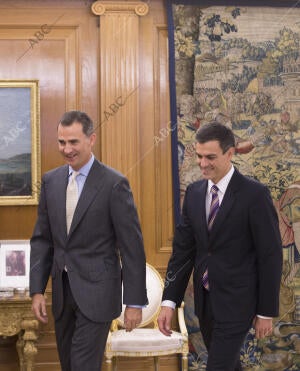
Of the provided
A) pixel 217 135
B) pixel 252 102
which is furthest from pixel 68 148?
pixel 252 102

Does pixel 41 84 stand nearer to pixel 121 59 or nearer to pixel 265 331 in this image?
pixel 121 59

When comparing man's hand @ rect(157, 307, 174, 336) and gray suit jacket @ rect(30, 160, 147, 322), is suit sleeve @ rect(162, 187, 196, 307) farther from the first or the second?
gray suit jacket @ rect(30, 160, 147, 322)

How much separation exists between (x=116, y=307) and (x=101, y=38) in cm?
292

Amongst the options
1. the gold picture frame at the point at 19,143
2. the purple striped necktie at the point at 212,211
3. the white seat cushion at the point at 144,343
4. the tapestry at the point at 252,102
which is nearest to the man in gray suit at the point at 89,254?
the purple striped necktie at the point at 212,211

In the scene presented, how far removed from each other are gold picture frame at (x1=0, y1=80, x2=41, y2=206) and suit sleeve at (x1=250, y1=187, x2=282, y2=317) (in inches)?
104

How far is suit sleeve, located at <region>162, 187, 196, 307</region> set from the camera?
140 inches

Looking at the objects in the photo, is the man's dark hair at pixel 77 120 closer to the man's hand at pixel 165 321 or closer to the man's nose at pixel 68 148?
the man's nose at pixel 68 148

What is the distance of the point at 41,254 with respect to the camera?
11.5 feet

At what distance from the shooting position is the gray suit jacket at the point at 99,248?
3285mm

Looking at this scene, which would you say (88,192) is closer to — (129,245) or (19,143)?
(129,245)

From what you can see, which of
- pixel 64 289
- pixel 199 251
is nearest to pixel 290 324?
pixel 199 251

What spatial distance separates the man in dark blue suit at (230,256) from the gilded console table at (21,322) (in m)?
1.80

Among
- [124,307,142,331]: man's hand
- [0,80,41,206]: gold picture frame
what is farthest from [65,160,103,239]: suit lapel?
[0,80,41,206]: gold picture frame

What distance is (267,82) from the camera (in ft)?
18.5
